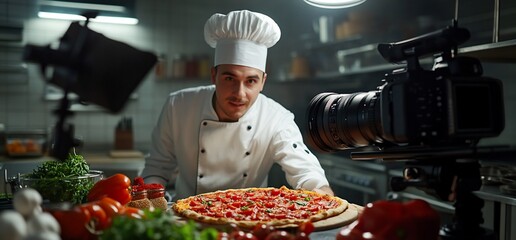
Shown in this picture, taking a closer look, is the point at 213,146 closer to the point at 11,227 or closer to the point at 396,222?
the point at 396,222

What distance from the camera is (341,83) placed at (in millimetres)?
4992

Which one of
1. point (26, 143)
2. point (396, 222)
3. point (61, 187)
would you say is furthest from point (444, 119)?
point (26, 143)

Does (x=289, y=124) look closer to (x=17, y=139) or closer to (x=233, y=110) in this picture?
(x=233, y=110)

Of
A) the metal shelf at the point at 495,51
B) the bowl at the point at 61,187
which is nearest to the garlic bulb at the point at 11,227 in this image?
the bowl at the point at 61,187

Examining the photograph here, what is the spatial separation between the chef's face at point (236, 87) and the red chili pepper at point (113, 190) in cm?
79

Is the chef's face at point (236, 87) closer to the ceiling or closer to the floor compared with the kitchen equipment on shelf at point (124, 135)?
closer to the ceiling

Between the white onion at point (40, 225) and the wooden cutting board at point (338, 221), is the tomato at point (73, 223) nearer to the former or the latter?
the white onion at point (40, 225)

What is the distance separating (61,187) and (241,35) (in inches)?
43.0

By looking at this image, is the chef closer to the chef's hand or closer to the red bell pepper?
the chef's hand

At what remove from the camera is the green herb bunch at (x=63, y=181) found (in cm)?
126

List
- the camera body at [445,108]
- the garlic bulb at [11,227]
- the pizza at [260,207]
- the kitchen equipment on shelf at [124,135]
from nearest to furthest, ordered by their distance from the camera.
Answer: the garlic bulb at [11,227]
the camera body at [445,108]
the pizza at [260,207]
the kitchen equipment on shelf at [124,135]

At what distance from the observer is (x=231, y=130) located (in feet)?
7.24

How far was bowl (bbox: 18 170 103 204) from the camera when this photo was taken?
4.12 ft

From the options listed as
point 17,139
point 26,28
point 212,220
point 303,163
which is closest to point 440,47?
point 212,220
